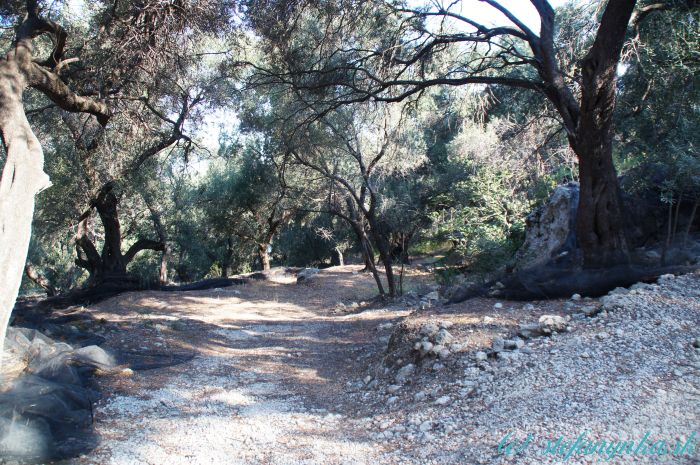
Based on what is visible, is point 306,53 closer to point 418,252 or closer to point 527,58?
point 527,58

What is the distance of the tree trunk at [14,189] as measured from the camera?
360cm

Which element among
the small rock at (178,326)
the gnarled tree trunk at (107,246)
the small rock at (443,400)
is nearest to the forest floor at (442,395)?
the small rock at (443,400)

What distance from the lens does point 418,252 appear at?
2258 cm

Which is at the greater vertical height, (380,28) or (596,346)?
(380,28)

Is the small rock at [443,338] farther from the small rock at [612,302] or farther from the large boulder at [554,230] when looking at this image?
the large boulder at [554,230]

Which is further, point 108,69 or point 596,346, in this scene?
point 108,69

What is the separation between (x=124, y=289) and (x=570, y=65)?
37.2ft

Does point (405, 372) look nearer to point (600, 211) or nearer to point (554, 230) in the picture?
point (600, 211)

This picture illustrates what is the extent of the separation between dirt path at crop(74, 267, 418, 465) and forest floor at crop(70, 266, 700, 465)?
20mm

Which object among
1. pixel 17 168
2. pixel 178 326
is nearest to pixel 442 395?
pixel 17 168

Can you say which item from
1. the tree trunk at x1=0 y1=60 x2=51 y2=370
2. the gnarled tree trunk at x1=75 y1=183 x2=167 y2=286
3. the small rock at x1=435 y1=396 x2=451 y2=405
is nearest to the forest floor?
the small rock at x1=435 y1=396 x2=451 y2=405

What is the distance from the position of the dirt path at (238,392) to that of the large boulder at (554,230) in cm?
272

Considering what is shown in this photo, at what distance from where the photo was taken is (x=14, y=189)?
12.5ft

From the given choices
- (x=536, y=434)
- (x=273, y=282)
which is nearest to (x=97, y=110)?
(x=536, y=434)
